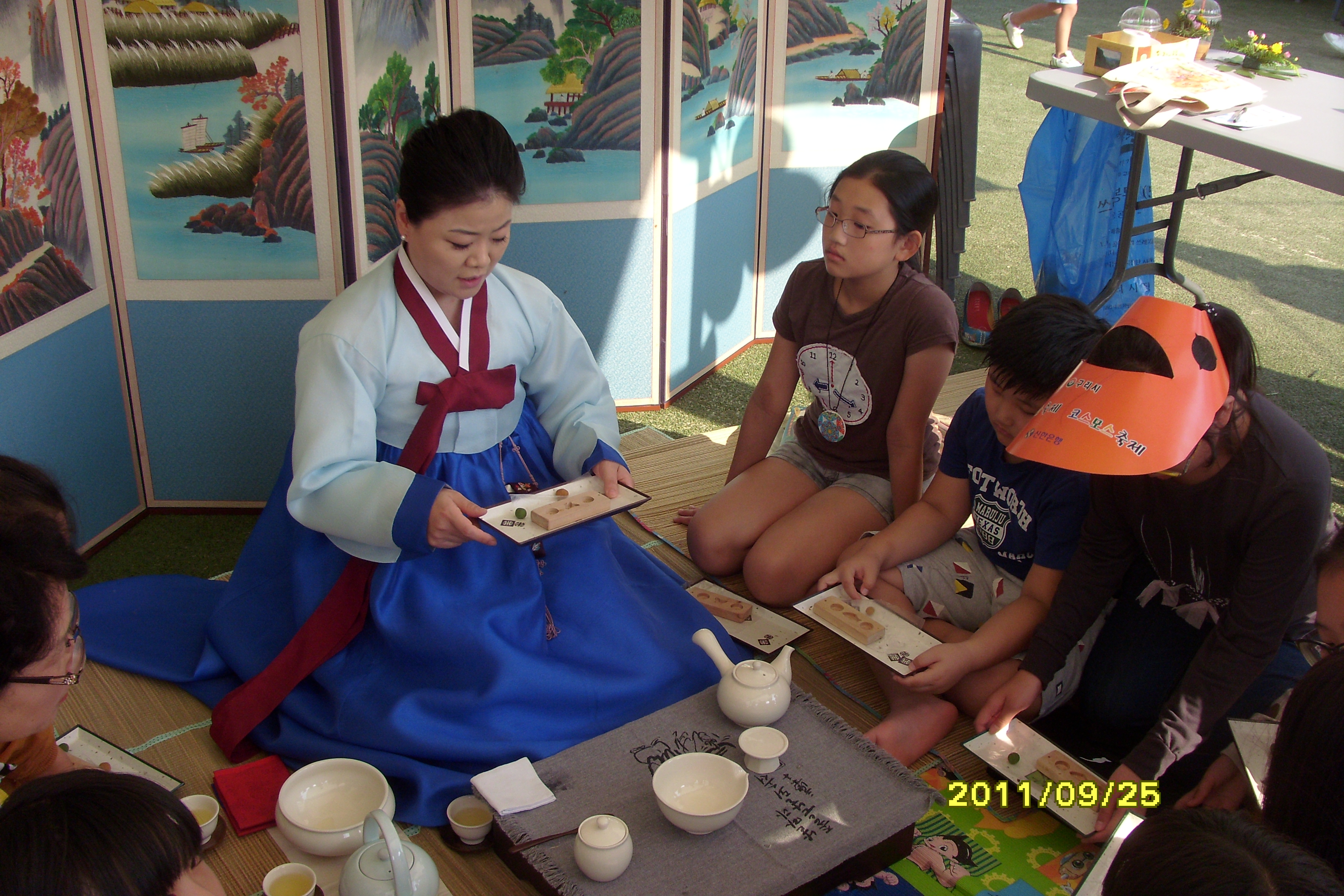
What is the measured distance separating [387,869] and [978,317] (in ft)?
12.1

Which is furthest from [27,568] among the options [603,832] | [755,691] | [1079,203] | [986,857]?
[1079,203]

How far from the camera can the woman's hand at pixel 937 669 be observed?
2232 mm

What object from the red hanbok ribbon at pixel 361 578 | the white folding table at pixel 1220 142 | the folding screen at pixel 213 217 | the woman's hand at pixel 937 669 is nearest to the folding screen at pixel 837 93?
the white folding table at pixel 1220 142

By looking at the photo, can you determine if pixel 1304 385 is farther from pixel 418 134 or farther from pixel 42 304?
pixel 42 304

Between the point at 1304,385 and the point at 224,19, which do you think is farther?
the point at 1304,385

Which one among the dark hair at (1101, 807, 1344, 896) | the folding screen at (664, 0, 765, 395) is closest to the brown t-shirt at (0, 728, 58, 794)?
the dark hair at (1101, 807, 1344, 896)

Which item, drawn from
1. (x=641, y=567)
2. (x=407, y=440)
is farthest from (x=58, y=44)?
(x=641, y=567)

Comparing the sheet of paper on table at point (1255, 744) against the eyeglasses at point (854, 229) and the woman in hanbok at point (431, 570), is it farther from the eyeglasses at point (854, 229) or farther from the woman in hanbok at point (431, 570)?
the eyeglasses at point (854, 229)

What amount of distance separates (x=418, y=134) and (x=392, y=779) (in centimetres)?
131

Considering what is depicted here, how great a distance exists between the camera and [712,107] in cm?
371

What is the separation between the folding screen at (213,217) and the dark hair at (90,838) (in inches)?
81.2

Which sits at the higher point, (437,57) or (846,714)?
(437,57)

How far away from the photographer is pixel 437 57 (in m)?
3.11
